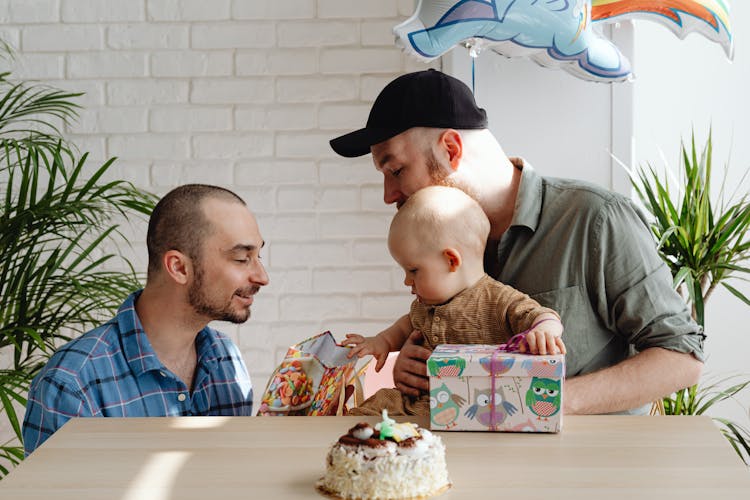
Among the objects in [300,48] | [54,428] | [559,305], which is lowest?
[54,428]

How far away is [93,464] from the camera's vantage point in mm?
1314

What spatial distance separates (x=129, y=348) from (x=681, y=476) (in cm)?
125

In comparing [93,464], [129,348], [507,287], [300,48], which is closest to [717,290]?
[300,48]

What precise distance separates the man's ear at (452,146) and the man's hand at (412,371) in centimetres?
41

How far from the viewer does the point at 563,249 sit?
1.90 metres

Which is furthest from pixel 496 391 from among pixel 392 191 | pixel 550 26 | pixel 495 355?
pixel 550 26

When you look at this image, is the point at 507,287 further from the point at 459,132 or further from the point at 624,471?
the point at 624,471

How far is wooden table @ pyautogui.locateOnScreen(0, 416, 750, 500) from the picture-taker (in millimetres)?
1186

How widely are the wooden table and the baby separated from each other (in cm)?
29

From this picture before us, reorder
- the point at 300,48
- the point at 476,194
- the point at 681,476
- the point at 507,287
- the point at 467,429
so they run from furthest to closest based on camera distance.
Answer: the point at 300,48 < the point at 476,194 < the point at 507,287 < the point at 467,429 < the point at 681,476

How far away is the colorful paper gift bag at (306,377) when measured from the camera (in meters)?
1.98

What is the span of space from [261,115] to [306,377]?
187 cm

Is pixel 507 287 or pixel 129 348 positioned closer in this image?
pixel 507 287

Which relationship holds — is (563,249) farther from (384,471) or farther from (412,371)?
(384,471)
